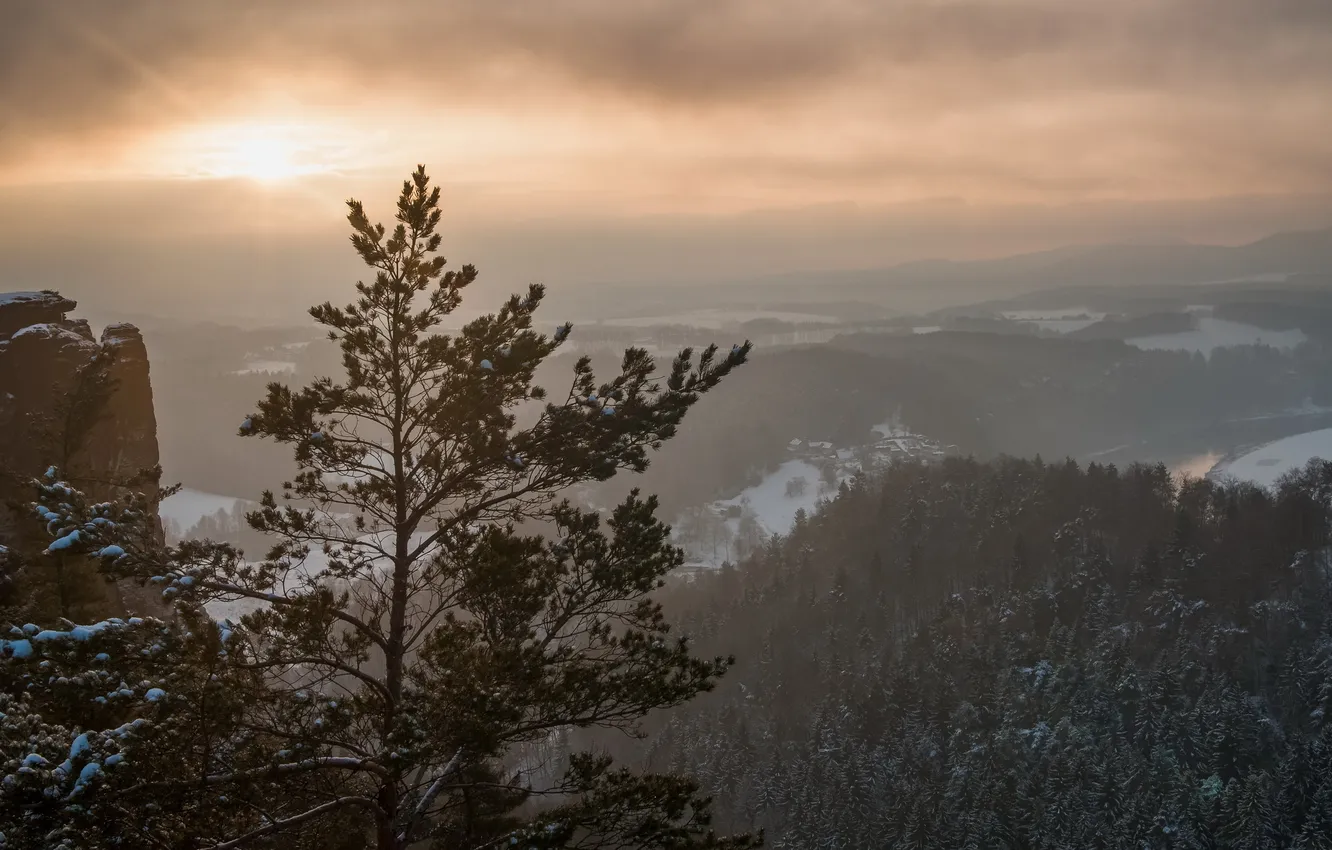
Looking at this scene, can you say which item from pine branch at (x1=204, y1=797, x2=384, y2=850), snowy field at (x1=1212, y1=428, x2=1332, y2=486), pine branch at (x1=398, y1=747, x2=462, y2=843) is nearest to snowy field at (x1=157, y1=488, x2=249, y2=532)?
pine branch at (x1=398, y1=747, x2=462, y2=843)

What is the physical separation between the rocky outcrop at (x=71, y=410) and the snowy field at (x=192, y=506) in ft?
410

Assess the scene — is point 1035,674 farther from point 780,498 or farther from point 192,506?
point 192,506

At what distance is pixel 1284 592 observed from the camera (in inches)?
2586

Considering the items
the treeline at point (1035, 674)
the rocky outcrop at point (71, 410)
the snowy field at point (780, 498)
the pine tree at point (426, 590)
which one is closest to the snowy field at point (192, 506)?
the snowy field at point (780, 498)

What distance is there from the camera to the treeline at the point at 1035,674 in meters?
49.3

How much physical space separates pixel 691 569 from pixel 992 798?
249 ft

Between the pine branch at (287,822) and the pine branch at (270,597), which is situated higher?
the pine branch at (270,597)

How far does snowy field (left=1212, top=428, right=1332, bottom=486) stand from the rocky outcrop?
133 m

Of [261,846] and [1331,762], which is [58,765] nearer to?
[261,846]

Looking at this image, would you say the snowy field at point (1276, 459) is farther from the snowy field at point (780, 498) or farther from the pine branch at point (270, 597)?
the pine branch at point (270, 597)

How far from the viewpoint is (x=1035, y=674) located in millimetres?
64125

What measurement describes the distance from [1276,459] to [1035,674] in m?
100

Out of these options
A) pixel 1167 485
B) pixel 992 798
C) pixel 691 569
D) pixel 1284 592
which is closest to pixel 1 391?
pixel 992 798

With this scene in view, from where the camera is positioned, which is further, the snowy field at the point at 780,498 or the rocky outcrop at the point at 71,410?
the snowy field at the point at 780,498
